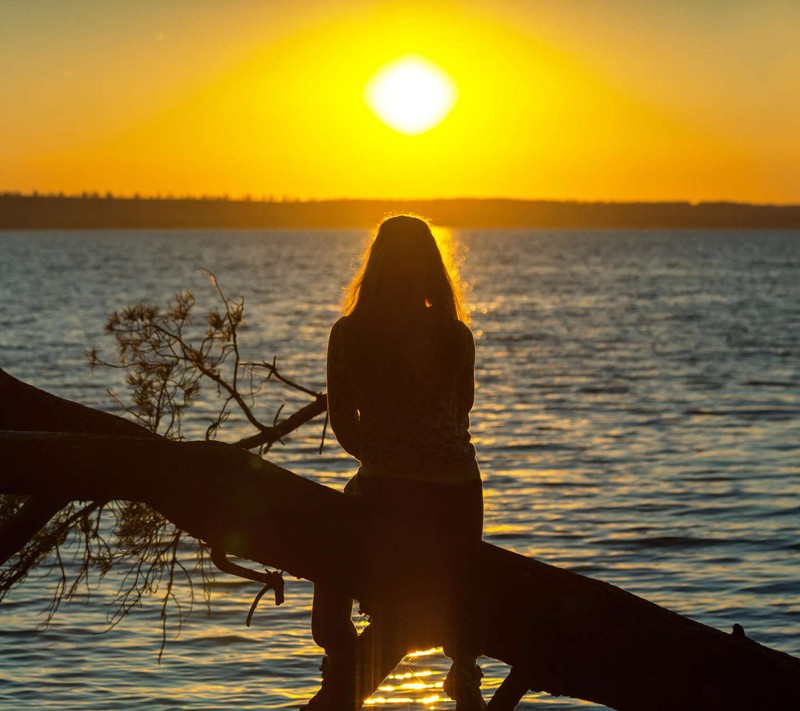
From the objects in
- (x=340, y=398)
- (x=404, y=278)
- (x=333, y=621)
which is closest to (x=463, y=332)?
(x=404, y=278)

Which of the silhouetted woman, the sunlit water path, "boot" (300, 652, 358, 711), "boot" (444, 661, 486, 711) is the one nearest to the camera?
"boot" (300, 652, 358, 711)

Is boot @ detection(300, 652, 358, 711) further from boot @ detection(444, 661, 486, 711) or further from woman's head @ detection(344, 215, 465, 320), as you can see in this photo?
woman's head @ detection(344, 215, 465, 320)

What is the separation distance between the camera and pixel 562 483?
20062 millimetres

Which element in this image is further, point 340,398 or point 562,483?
point 562,483

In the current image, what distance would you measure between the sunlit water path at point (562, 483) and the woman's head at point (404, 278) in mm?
1112

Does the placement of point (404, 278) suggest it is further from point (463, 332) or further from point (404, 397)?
point (404, 397)

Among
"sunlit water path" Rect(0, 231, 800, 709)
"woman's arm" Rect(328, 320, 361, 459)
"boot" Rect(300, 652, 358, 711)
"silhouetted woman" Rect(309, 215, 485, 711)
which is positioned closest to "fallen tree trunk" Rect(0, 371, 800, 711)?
"boot" Rect(300, 652, 358, 711)

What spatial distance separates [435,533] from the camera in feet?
14.7

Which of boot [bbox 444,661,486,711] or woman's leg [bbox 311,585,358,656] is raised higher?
woman's leg [bbox 311,585,358,656]

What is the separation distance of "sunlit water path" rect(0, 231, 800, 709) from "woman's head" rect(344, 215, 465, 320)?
1.11 meters

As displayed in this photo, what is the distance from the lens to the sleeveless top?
452cm

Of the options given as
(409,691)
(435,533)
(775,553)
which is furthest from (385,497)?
(775,553)

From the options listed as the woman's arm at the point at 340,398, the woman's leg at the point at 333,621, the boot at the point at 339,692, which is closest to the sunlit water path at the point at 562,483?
the woman's arm at the point at 340,398

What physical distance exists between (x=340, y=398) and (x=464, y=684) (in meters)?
1.15
